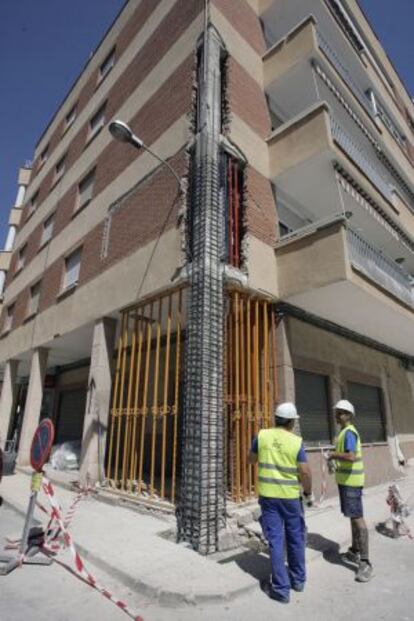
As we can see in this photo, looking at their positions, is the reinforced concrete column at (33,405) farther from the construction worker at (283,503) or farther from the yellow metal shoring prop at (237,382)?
the construction worker at (283,503)

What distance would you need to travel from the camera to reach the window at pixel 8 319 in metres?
17.1

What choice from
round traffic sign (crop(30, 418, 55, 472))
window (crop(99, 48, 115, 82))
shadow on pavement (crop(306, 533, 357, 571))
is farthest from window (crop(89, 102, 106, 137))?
shadow on pavement (crop(306, 533, 357, 571))

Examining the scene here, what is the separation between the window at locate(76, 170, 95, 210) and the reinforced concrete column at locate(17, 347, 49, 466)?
521cm

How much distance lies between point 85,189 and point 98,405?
7996 mm

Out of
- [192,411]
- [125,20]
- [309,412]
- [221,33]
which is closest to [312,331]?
[309,412]

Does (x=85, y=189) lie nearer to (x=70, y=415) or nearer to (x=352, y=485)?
(x=70, y=415)

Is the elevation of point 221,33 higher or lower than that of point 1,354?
higher

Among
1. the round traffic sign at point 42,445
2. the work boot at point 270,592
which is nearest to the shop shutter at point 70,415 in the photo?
the round traffic sign at point 42,445

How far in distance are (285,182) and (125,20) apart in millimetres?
9266

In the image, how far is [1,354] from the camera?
16734 millimetres

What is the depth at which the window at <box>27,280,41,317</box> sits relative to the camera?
14.7 metres

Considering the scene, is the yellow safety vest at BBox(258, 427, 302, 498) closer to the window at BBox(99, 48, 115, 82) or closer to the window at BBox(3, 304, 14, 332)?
the window at BBox(99, 48, 115, 82)

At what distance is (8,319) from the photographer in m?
17.6

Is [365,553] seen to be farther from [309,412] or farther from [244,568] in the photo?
[309,412]
